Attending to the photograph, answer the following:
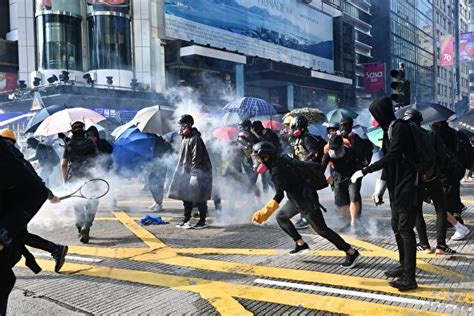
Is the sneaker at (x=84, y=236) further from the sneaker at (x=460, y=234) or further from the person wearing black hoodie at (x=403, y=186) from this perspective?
the sneaker at (x=460, y=234)

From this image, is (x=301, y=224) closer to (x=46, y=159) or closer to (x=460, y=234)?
(x=460, y=234)

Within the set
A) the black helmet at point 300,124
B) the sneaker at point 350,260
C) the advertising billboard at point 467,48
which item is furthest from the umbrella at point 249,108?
the advertising billboard at point 467,48

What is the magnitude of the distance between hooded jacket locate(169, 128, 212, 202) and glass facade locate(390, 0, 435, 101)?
5725 cm

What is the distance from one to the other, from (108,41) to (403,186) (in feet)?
82.0

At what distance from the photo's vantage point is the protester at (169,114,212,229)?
21.9ft

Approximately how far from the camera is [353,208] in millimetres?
6309

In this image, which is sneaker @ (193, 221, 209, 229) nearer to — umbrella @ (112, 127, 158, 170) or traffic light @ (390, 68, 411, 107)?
umbrella @ (112, 127, 158, 170)

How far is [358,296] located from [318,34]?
43.5 metres

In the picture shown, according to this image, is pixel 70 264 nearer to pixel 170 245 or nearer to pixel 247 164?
pixel 170 245

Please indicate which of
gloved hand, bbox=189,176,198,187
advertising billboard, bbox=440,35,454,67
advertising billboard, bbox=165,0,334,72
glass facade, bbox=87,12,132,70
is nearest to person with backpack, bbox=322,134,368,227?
gloved hand, bbox=189,176,198,187

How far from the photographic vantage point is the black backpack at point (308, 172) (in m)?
4.60

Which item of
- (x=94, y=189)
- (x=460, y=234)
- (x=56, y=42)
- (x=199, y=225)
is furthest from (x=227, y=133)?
(x=56, y=42)

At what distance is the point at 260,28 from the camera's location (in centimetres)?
3631

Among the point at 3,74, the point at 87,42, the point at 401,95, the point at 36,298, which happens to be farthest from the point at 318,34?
the point at 36,298
